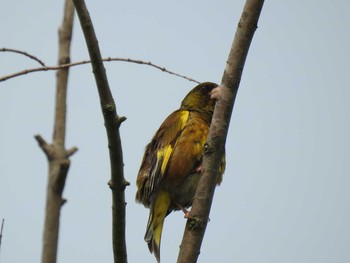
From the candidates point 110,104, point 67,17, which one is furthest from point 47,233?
point 110,104

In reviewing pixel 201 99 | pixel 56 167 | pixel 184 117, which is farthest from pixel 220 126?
pixel 201 99

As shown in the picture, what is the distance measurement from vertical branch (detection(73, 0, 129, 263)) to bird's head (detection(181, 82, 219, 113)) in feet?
12.3

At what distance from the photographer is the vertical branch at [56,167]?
6.52ft

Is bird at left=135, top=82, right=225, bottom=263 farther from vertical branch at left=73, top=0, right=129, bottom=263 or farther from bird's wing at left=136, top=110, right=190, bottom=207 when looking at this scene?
vertical branch at left=73, top=0, right=129, bottom=263

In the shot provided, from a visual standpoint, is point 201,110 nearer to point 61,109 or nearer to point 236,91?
point 236,91

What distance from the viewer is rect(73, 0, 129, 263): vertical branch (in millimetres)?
3154

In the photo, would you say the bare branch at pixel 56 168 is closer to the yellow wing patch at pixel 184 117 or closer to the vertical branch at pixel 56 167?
the vertical branch at pixel 56 167

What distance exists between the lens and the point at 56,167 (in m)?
2.12

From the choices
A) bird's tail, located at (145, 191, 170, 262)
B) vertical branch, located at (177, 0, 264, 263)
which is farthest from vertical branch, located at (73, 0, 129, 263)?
bird's tail, located at (145, 191, 170, 262)

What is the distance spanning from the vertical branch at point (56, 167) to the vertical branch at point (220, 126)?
5.30 feet

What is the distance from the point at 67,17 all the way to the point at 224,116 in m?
1.57

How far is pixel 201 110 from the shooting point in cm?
711

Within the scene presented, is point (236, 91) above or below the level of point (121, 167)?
above

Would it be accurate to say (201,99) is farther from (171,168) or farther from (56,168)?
(56,168)
